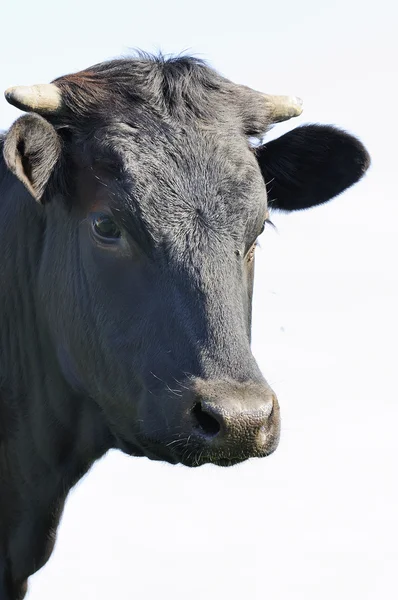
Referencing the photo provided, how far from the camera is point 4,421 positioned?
23.2 ft

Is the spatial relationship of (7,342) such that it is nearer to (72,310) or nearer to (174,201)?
(72,310)

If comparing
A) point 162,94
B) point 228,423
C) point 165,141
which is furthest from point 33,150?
point 228,423

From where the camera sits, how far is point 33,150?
6.30 meters

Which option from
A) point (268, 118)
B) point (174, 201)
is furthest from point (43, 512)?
point (268, 118)

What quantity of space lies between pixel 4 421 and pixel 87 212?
1.60 meters

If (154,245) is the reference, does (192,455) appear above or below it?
below

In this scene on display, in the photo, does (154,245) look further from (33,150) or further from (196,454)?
(196,454)

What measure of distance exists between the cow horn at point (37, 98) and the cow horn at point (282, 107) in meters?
1.44

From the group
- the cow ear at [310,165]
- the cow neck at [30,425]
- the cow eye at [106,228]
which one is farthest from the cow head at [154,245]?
the cow ear at [310,165]

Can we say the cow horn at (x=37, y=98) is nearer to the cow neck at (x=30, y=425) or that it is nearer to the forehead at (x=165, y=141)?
the forehead at (x=165, y=141)

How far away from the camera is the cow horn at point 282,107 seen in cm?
716

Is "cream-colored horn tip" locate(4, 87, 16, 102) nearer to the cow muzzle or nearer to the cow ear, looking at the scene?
the cow ear

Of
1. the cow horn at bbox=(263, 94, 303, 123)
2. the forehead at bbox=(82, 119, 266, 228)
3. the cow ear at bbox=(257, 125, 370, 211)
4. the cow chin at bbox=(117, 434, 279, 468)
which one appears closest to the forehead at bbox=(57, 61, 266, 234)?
the forehead at bbox=(82, 119, 266, 228)

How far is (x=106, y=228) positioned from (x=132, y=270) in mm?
313
